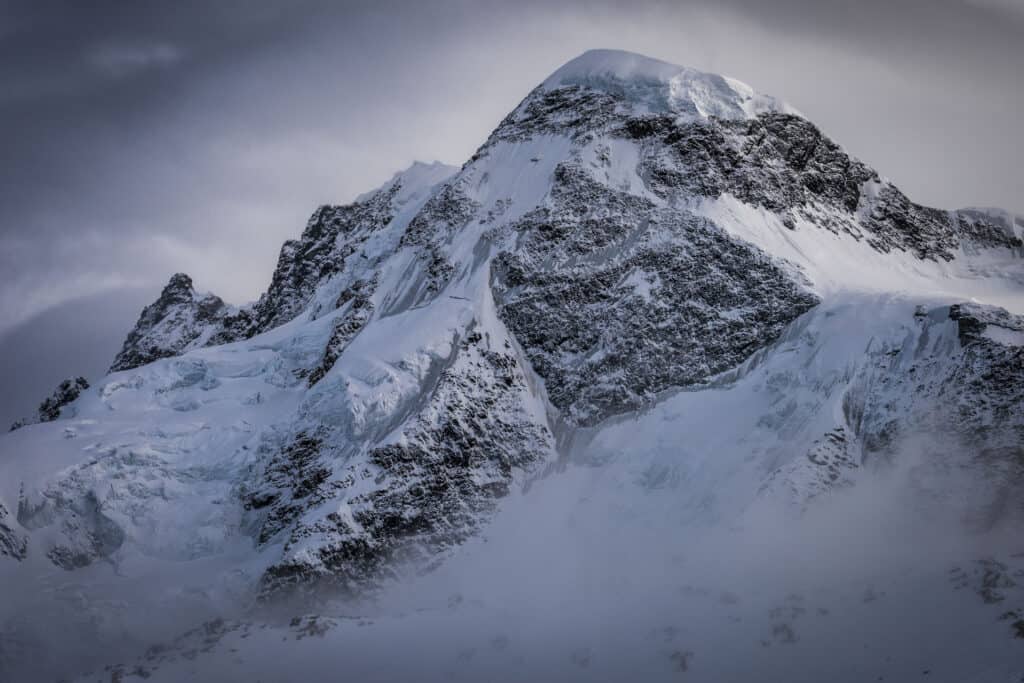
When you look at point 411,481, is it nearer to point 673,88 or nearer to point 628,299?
point 628,299

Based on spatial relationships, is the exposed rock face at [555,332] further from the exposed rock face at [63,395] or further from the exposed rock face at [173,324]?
the exposed rock face at [173,324]

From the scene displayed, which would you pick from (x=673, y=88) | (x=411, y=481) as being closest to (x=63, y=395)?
(x=411, y=481)

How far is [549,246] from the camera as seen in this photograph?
10731 cm

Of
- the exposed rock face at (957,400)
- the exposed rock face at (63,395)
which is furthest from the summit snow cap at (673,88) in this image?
the exposed rock face at (63,395)

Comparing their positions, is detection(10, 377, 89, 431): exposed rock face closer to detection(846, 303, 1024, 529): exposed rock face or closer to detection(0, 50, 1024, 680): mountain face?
detection(0, 50, 1024, 680): mountain face

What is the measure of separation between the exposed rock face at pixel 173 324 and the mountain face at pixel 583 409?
184 ft

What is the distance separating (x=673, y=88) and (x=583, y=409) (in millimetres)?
47527

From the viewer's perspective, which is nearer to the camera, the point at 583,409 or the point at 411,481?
the point at 411,481

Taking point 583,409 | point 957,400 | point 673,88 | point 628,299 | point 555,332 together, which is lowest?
point 957,400

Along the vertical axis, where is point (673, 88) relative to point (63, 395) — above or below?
above

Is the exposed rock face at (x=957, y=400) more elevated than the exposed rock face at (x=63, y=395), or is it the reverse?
the exposed rock face at (x=63, y=395)

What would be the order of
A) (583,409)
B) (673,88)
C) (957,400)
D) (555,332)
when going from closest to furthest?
1. (957,400)
2. (583,409)
3. (555,332)
4. (673,88)

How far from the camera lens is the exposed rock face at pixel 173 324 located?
172625 millimetres

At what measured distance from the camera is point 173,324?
600 ft
